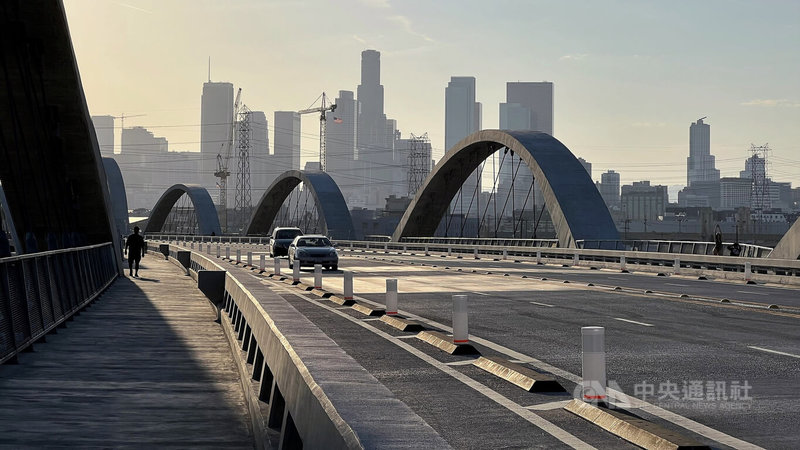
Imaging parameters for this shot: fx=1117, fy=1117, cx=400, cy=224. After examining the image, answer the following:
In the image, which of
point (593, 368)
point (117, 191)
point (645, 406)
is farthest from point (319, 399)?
point (117, 191)

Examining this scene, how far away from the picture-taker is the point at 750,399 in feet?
32.8

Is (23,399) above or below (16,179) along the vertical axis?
below

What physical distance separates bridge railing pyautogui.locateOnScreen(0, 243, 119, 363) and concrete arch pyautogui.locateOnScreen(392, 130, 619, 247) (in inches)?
1471

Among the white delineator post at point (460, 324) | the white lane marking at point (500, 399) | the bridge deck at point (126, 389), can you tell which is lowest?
the bridge deck at point (126, 389)

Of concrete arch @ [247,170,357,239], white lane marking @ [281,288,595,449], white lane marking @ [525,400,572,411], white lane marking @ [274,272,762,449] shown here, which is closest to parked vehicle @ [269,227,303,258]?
concrete arch @ [247,170,357,239]

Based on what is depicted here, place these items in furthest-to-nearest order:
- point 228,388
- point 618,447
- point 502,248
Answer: point 502,248, point 228,388, point 618,447

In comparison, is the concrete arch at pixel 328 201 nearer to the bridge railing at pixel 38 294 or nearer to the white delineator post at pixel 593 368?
the bridge railing at pixel 38 294

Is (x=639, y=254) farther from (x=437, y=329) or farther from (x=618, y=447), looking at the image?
(x=618, y=447)

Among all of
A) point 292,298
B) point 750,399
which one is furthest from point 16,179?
point 750,399

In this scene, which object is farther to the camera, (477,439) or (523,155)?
(523,155)

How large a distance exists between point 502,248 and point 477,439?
56660 millimetres

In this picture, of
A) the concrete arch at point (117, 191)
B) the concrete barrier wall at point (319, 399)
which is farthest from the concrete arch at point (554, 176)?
the concrete barrier wall at point (319, 399)

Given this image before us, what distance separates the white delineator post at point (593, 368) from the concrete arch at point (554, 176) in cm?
4859

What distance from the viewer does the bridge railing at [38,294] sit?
1378 cm
